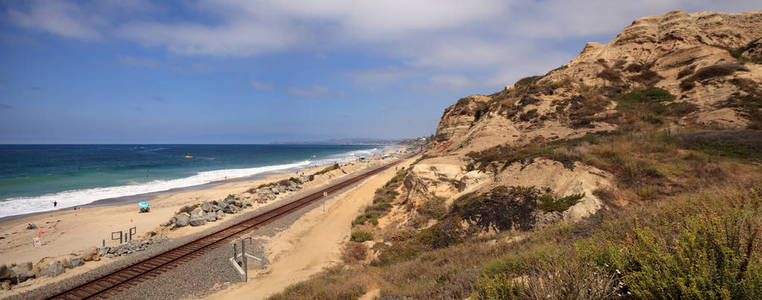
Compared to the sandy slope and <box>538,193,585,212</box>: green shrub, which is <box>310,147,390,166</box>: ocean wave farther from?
<box>538,193,585,212</box>: green shrub

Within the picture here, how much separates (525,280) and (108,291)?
13183mm

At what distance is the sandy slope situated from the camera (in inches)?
386

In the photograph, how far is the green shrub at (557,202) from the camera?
8289mm

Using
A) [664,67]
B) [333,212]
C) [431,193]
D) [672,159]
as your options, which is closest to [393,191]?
[333,212]

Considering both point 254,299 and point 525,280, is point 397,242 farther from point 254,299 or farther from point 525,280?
point 525,280

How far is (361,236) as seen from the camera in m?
14.1

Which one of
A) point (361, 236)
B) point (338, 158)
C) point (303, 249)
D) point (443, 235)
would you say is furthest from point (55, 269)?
point (338, 158)

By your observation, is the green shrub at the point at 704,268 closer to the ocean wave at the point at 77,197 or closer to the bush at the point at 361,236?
the bush at the point at 361,236

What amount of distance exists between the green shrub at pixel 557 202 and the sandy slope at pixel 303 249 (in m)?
8.08

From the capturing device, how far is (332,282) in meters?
8.23

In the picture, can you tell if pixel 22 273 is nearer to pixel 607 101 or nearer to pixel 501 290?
pixel 501 290

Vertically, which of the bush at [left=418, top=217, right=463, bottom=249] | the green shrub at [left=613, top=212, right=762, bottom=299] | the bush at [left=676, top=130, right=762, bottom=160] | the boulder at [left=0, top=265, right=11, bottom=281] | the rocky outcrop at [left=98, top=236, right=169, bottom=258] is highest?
the bush at [left=676, top=130, right=762, bottom=160]

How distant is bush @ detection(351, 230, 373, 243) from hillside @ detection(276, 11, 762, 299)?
13cm

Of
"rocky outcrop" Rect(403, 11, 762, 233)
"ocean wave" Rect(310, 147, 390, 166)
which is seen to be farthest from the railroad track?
"ocean wave" Rect(310, 147, 390, 166)
